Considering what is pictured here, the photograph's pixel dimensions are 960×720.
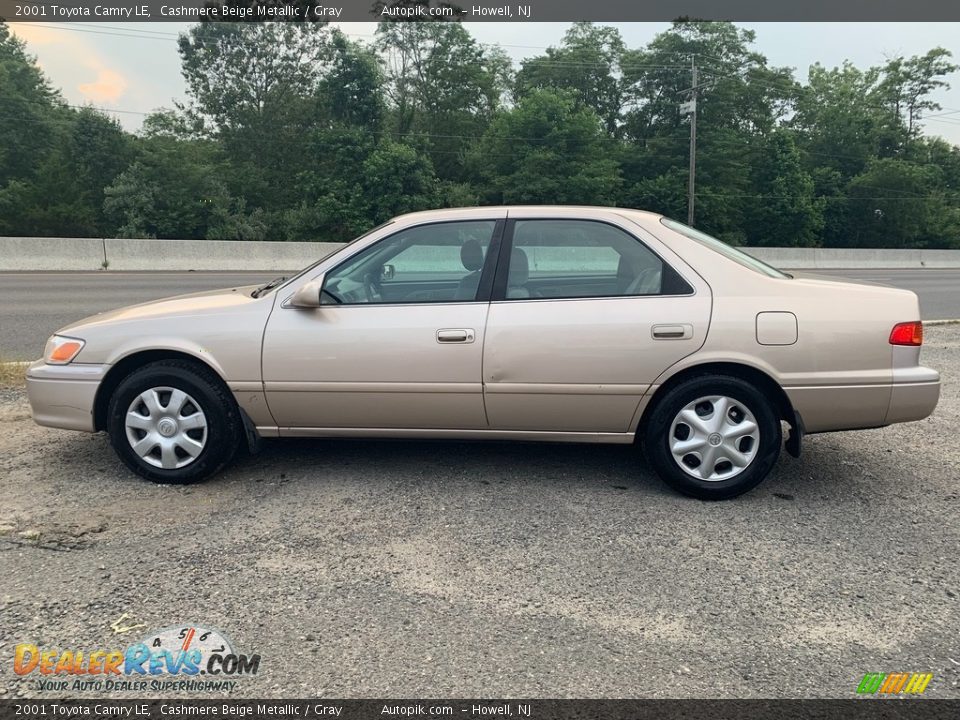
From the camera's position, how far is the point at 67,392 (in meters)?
3.99

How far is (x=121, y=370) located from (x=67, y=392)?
325 mm

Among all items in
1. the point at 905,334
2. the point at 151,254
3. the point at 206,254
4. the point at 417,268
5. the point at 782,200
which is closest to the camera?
the point at 905,334

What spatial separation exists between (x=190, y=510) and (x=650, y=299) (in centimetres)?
265

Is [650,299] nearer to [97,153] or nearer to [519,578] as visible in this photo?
[519,578]

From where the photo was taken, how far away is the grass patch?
20.1 feet

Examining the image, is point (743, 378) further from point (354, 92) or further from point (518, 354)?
point (354, 92)

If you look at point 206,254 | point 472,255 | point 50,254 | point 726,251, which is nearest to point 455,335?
point 472,255

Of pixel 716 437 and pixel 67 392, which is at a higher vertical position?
pixel 67 392

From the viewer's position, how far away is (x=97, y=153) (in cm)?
3541

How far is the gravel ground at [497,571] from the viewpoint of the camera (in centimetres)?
236

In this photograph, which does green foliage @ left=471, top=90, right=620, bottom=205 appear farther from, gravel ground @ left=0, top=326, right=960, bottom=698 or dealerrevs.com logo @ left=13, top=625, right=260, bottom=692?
dealerrevs.com logo @ left=13, top=625, right=260, bottom=692

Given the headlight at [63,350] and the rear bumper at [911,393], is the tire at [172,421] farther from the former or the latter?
the rear bumper at [911,393]

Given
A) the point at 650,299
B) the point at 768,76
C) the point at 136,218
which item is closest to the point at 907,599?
the point at 650,299

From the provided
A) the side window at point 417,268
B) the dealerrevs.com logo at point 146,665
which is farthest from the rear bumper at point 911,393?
the dealerrevs.com logo at point 146,665
